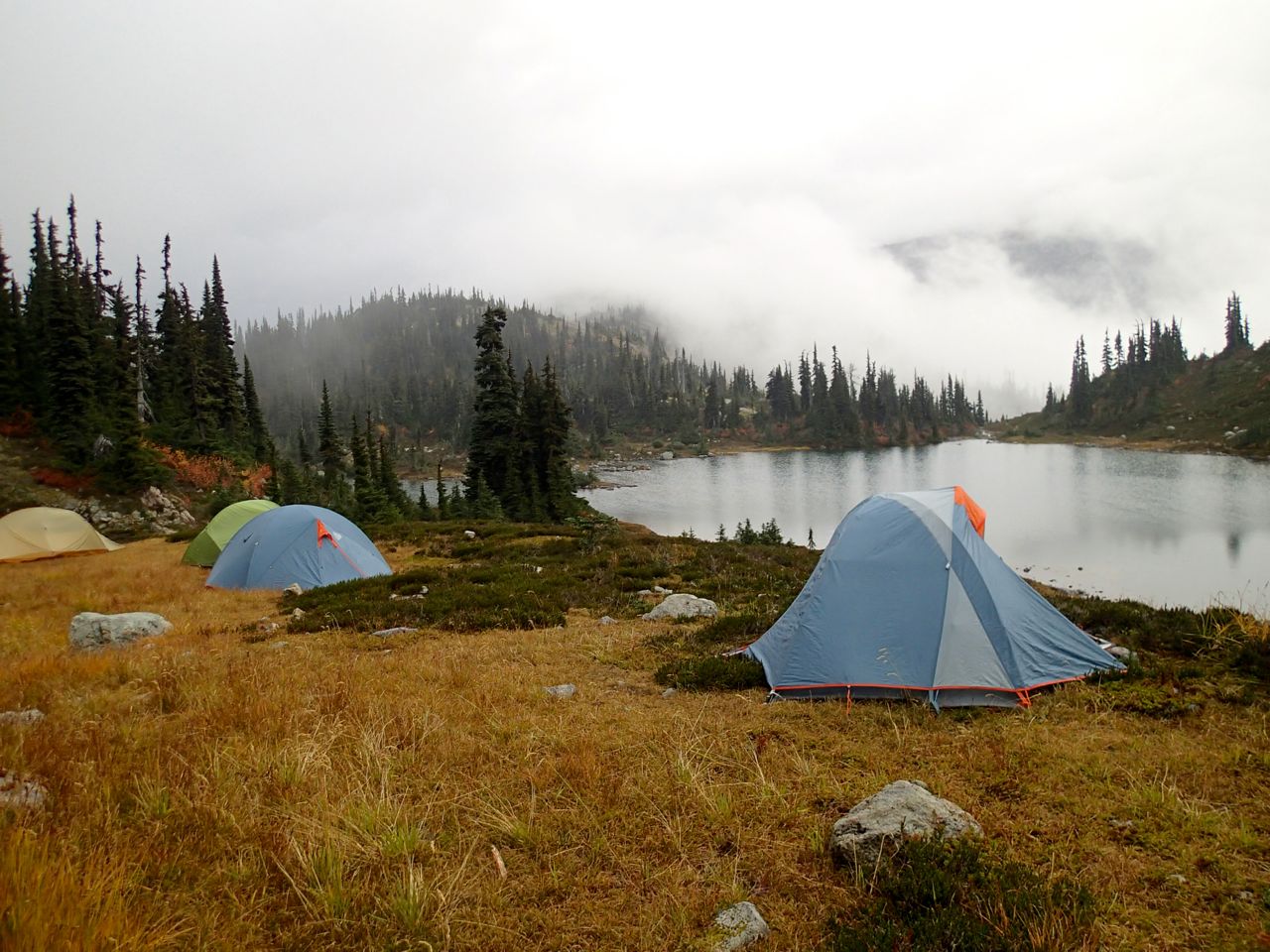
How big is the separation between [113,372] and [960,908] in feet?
196

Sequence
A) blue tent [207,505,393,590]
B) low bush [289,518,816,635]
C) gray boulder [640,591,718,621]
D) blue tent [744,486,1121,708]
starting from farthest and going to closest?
blue tent [207,505,393,590], gray boulder [640,591,718,621], low bush [289,518,816,635], blue tent [744,486,1121,708]

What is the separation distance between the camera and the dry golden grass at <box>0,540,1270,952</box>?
3.22 m

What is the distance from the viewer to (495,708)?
6281 mm

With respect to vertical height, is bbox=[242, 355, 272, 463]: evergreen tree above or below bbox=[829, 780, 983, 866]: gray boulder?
above

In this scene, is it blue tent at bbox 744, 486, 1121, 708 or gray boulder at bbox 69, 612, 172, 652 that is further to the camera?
gray boulder at bbox 69, 612, 172, 652

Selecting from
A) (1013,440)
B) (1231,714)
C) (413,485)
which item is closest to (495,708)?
(1231,714)

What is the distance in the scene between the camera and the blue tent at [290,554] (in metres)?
16.4

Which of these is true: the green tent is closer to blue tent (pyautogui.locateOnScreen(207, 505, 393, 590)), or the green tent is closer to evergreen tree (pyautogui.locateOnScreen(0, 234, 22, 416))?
blue tent (pyautogui.locateOnScreen(207, 505, 393, 590))

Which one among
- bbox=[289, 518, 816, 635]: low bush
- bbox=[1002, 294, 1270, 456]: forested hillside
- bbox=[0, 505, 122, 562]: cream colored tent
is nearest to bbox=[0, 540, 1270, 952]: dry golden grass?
bbox=[289, 518, 816, 635]: low bush

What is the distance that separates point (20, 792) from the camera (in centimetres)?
389

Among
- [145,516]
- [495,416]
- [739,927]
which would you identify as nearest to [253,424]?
[145,516]

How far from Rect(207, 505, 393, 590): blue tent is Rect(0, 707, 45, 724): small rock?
10769 millimetres

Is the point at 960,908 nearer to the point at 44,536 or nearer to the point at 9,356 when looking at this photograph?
the point at 44,536

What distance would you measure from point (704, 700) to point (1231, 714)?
5323 millimetres
